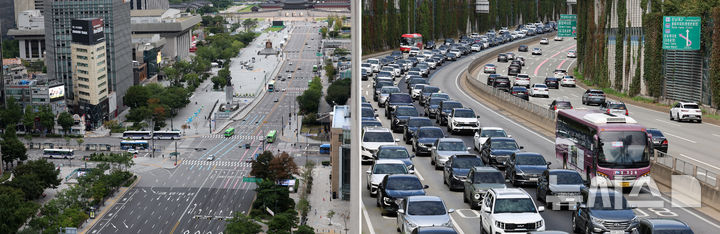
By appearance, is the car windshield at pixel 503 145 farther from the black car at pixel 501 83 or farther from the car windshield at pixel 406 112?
the black car at pixel 501 83

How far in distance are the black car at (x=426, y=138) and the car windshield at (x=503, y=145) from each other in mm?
5540

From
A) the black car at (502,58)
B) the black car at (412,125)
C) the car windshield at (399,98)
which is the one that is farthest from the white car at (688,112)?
the black car at (502,58)

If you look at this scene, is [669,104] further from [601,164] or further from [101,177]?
[101,177]

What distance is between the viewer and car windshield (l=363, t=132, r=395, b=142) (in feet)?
155

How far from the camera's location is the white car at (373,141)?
46.8 m

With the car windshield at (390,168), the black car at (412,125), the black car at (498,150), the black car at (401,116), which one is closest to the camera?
the car windshield at (390,168)

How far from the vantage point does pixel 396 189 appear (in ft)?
110

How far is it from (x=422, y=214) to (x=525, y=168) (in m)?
9.89

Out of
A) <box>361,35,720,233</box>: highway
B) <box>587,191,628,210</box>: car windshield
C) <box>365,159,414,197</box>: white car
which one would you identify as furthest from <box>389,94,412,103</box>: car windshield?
<box>587,191,628,210</box>: car windshield

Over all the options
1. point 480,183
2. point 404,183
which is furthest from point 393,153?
point 480,183

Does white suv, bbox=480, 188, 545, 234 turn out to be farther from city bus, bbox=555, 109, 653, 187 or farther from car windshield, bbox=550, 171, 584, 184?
city bus, bbox=555, 109, 653, 187

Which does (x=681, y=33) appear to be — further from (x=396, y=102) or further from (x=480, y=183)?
(x=480, y=183)

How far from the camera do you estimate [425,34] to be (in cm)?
17938

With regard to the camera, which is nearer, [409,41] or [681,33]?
[681,33]
